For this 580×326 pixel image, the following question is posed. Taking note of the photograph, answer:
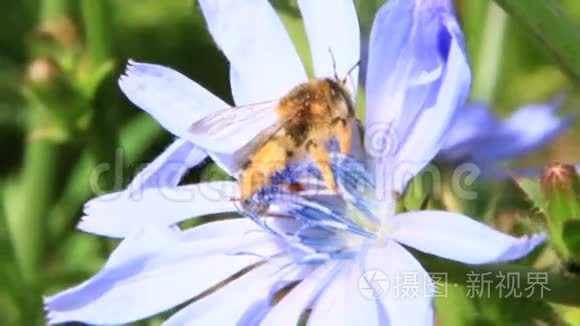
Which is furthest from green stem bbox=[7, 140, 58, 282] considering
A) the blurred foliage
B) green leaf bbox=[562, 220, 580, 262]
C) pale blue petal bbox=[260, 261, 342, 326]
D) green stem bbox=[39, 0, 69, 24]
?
green leaf bbox=[562, 220, 580, 262]

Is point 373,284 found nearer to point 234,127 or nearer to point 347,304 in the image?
point 347,304

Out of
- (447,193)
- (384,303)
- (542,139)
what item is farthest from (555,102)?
(384,303)

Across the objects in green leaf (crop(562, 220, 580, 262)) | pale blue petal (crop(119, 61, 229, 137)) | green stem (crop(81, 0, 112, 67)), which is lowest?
green leaf (crop(562, 220, 580, 262))

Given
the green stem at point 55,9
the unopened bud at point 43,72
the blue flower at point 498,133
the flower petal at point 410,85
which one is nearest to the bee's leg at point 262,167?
the flower petal at point 410,85

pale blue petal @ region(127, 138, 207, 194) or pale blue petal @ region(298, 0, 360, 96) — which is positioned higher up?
pale blue petal @ region(298, 0, 360, 96)

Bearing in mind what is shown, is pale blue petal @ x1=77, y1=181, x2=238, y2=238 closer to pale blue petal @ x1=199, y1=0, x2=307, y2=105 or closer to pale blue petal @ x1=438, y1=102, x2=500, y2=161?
pale blue petal @ x1=199, y1=0, x2=307, y2=105

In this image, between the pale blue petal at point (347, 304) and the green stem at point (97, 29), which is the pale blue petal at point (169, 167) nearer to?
the pale blue petal at point (347, 304)
